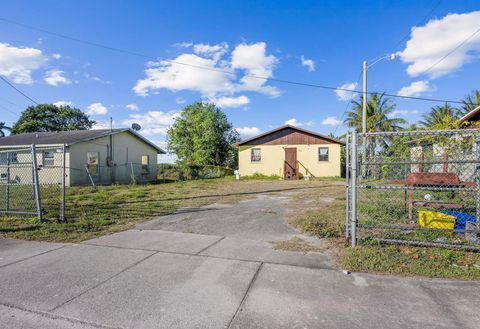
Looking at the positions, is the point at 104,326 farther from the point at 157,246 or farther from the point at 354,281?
the point at 354,281

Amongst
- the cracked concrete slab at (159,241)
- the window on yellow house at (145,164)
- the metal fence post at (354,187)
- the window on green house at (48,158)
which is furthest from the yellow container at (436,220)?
the window on yellow house at (145,164)

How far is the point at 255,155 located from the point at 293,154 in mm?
3114

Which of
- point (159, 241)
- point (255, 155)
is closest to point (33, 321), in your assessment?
point (159, 241)

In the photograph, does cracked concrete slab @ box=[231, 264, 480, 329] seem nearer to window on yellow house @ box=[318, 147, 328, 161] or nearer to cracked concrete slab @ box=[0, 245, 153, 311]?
cracked concrete slab @ box=[0, 245, 153, 311]

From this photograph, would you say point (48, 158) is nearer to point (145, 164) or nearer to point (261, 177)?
point (145, 164)

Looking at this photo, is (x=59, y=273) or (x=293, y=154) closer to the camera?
(x=59, y=273)

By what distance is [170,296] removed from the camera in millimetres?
3018

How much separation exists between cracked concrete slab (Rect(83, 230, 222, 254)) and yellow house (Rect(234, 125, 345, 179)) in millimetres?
17033

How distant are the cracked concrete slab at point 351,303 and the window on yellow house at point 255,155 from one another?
19326mm

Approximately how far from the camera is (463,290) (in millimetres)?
3105

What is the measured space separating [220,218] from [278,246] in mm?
2590

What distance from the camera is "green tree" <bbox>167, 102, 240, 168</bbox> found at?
3253 centimetres

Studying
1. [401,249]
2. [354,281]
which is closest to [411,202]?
[401,249]

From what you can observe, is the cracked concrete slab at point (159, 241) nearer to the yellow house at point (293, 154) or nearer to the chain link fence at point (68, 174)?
Result: the chain link fence at point (68, 174)
